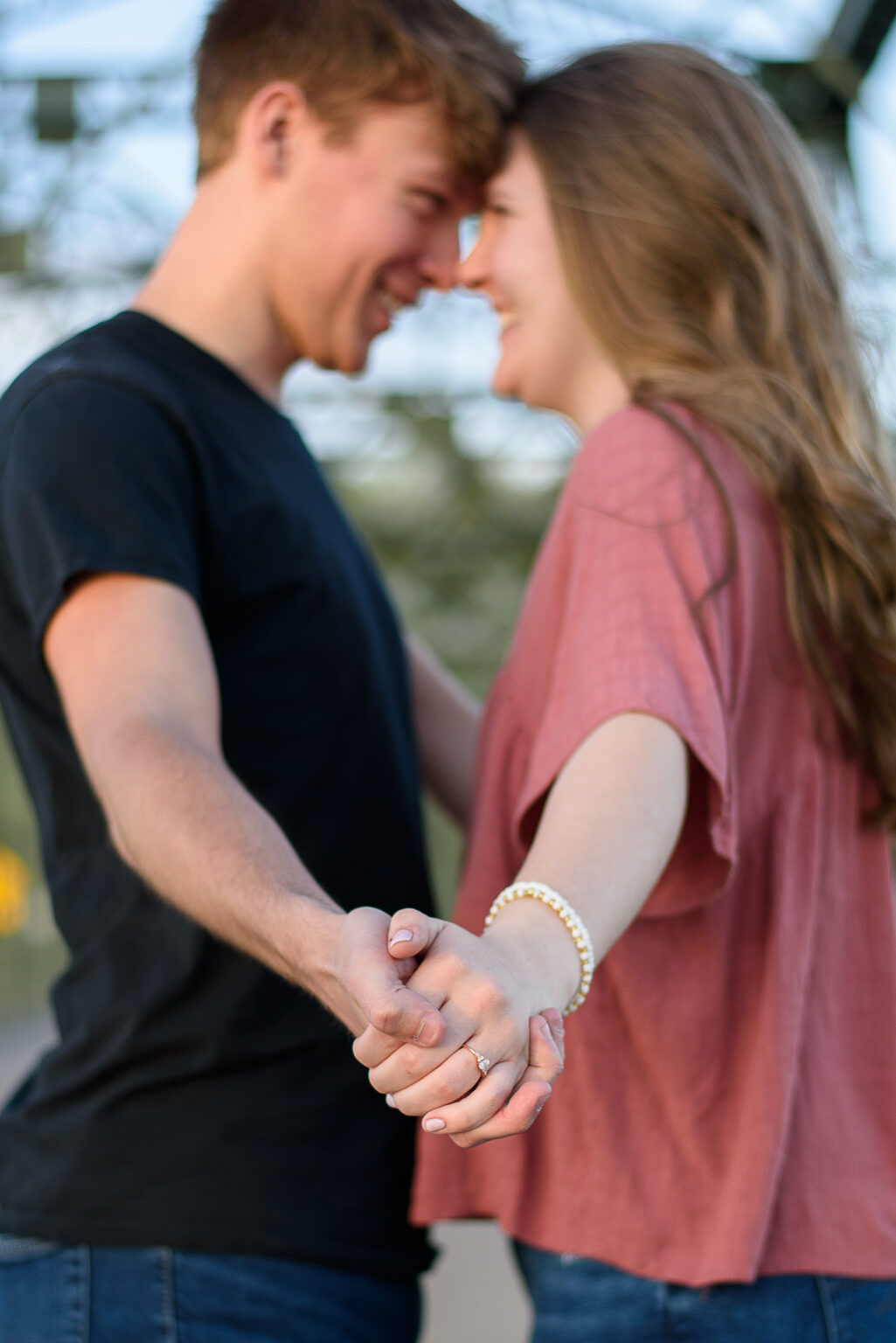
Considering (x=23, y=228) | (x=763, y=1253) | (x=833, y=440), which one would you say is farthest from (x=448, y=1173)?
(x=23, y=228)

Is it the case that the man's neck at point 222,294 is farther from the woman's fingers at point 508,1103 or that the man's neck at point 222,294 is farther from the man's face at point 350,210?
the woman's fingers at point 508,1103

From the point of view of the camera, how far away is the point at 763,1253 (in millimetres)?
1139

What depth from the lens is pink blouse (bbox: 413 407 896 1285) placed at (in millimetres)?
1099

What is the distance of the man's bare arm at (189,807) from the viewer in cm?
82

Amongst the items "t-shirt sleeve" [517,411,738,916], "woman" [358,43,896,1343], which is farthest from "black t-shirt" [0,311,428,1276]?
"t-shirt sleeve" [517,411,738,916]

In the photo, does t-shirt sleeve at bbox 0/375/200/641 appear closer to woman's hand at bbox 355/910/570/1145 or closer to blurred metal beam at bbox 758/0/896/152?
woman's hand at bbox 355/910/570/1145

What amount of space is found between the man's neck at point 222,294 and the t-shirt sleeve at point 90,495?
349 mm

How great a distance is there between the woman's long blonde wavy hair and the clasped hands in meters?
0.57

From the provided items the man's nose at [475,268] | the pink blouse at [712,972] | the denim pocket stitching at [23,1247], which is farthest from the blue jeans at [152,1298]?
the man's nose at [475,268]

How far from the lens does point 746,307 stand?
135 centimetres

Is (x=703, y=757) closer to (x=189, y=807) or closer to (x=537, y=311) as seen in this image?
(x=189, y=807)

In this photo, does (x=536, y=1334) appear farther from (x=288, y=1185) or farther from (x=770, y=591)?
(x=770, y=591)

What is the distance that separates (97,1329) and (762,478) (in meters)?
1.05

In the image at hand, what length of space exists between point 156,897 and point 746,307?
88 centimetres
